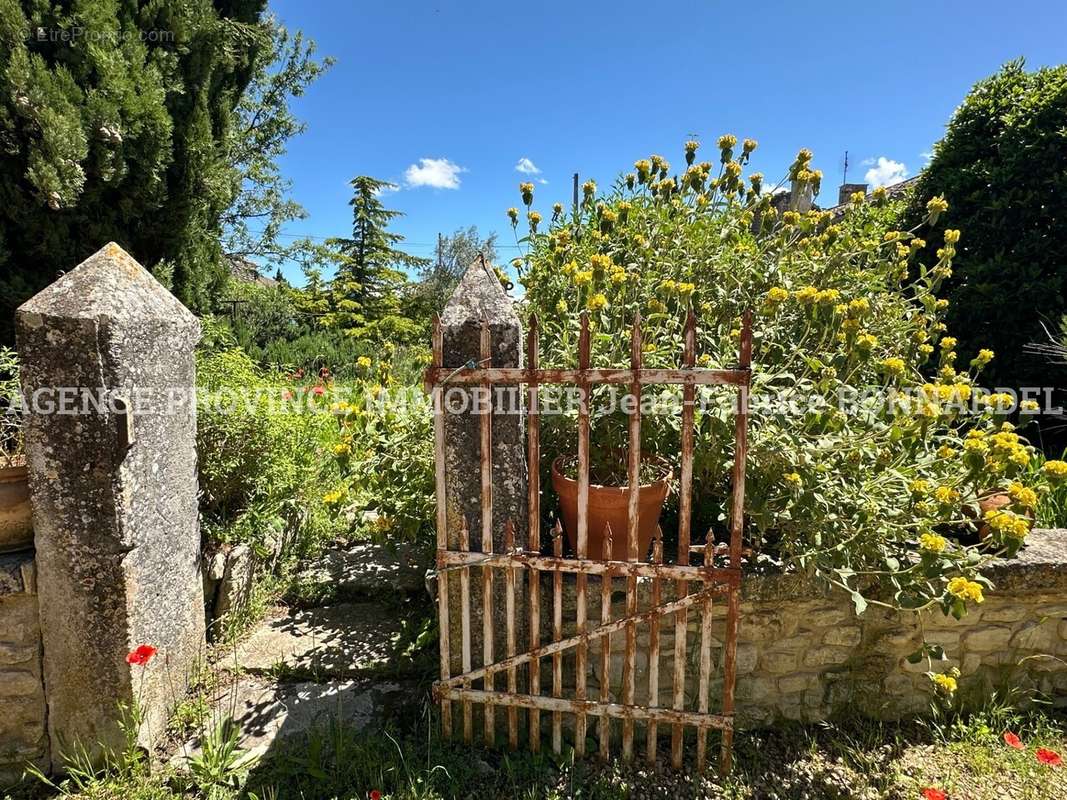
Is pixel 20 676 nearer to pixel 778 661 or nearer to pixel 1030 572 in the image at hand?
pixel 778 661

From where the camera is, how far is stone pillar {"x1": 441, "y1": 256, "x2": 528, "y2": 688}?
84.0 inches

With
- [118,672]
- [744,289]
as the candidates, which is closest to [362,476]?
[118,672]

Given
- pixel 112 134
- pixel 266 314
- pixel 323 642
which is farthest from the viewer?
pixel 266 314

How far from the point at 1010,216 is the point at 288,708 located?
6005 mm

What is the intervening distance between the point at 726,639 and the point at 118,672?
232 centimetres

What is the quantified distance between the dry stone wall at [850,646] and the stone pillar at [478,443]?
310mm

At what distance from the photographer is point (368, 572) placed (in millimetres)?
3340

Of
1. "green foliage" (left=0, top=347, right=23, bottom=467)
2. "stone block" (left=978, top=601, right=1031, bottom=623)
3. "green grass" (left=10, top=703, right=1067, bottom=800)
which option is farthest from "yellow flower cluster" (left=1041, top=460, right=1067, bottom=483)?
"green foliage" (left=0, top=347, right=23, bottom=467)

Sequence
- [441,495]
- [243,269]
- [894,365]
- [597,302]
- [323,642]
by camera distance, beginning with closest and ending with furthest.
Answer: [441,495]
[894,365]
[597,302]
[323,642]
[243,269]

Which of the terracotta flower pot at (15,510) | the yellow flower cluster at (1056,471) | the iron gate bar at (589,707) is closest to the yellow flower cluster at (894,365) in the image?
the yellow flower cluster at (1056,471)

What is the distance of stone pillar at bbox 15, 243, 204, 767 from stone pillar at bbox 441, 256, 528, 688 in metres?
1.13

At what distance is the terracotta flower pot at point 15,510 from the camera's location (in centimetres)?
210

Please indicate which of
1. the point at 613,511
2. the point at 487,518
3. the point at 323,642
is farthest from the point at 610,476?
the point at 323,642

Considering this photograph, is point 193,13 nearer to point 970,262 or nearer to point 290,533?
point 290,533
